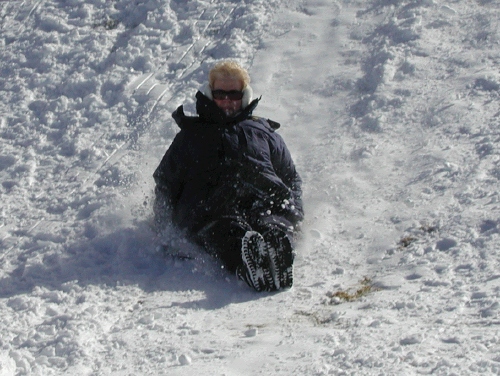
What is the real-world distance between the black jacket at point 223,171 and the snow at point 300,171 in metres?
0.24

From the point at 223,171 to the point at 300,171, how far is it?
1.05m

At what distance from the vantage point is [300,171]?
5.72 meters

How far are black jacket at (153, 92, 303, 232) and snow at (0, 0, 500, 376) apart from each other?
0.80 ft

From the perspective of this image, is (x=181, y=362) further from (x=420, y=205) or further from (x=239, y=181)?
(x=420, y=205)

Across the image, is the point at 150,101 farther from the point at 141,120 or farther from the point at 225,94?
the point at 225,94

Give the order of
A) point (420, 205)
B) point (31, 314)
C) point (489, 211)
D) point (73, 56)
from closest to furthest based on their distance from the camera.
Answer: point (31, 314), point (489, 211), point (420, 205), point (73, 56)

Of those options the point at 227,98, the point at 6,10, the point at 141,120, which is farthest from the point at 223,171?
the point at 6,10

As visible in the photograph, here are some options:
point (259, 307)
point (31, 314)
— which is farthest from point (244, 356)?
point (31, 314)

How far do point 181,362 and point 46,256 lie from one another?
1.67m

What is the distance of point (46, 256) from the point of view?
4895 millimetres

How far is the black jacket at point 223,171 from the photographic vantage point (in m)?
4.80

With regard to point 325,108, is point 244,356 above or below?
above

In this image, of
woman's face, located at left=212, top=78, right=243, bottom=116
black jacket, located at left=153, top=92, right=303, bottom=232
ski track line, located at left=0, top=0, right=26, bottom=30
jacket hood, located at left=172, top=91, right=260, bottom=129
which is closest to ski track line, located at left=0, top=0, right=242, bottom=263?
black jacket, located at left=153, top=92, right=303, bottom=232

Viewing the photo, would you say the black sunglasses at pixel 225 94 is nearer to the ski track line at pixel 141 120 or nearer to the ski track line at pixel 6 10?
the ski track line at pixel 141 120
